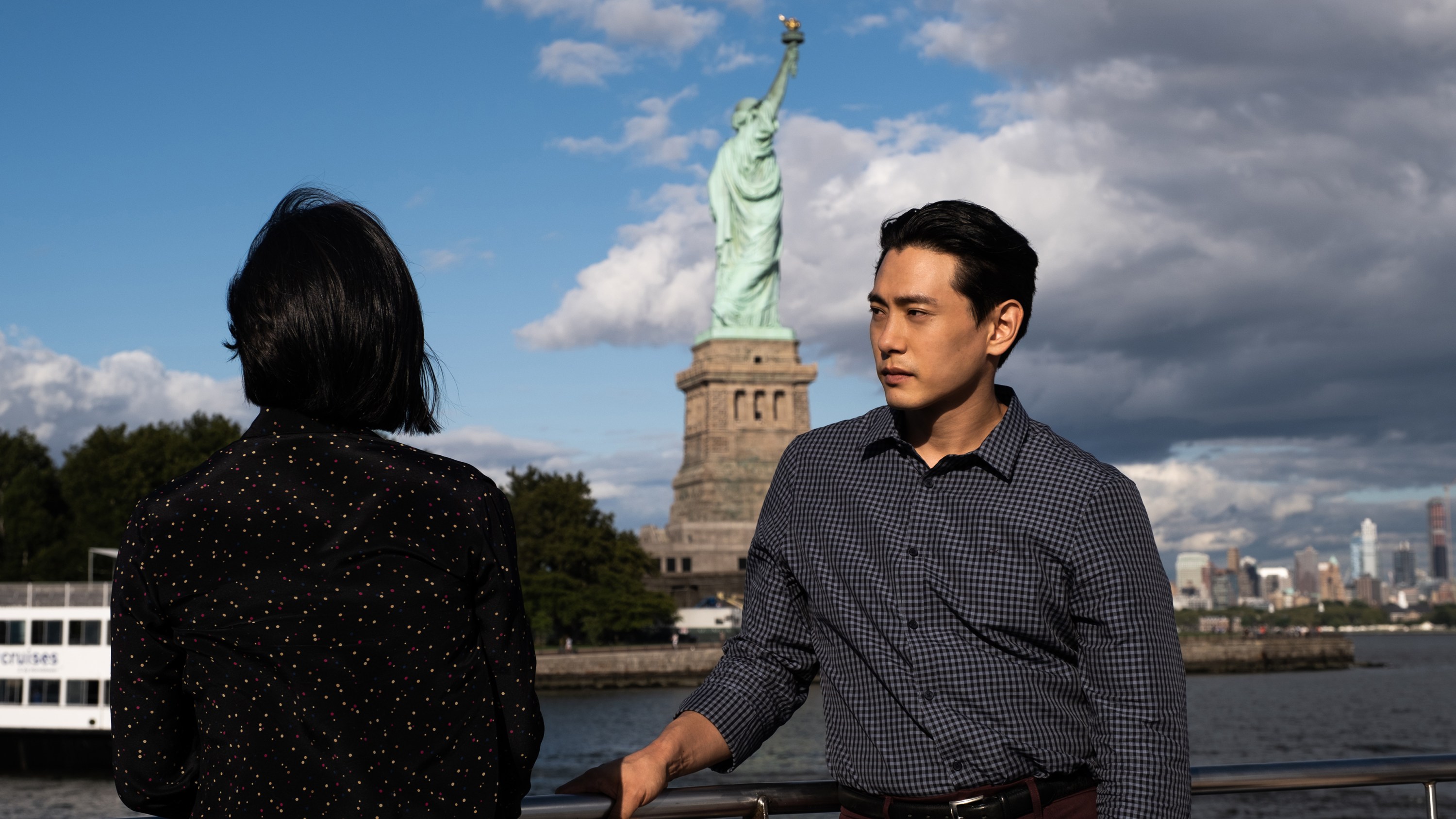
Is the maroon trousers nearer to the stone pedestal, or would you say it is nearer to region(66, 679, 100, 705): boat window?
region(66, 679, 100, 705): boat window

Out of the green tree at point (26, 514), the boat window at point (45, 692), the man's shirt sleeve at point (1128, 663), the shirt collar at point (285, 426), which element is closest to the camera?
the shirt collar at point (285, 426)

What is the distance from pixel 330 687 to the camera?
220 centimetres

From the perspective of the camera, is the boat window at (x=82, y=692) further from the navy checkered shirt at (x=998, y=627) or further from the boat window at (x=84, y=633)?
the navy checkered shirt at (x=998, y=627)

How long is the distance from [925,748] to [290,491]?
1258mm

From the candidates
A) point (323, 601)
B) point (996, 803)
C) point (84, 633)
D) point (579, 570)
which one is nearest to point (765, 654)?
point (996, 803)

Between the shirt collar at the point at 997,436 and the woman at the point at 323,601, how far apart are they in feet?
3.05

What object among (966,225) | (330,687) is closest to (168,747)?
(330,687)

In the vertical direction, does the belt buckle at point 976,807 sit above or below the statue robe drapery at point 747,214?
below

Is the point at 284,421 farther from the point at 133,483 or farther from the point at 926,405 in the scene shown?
the point at 133,483

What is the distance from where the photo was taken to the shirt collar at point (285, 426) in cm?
234

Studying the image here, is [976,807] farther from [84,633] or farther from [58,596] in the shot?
[58,596]

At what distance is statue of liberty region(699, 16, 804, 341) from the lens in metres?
58.0

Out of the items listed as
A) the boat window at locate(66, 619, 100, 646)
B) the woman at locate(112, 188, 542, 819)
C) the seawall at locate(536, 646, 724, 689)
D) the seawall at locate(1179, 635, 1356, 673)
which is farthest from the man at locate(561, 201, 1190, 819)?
the seawall at locate(1179, 635, 1356, 673)

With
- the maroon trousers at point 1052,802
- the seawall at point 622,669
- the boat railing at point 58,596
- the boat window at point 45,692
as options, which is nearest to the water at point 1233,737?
the seawall at point 622,669
